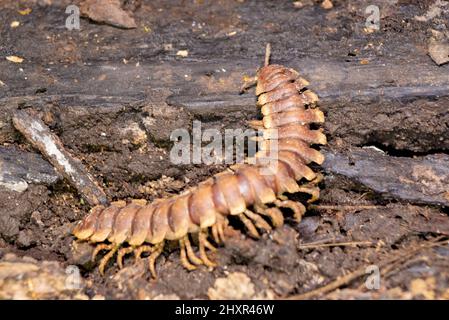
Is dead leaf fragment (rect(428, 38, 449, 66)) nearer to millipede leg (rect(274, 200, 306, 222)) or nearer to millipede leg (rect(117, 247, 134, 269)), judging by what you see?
millipede leg (rect(274, 200, 306, 222))

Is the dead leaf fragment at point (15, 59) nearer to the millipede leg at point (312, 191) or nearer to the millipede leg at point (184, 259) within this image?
the millipede leg at point (184, 259)

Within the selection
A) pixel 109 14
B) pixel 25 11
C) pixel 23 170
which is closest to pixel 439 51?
pixel 109 14

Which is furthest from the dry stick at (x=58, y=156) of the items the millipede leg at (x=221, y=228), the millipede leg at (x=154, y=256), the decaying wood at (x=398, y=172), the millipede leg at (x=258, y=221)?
the decaying wood at (x=398, y=172)

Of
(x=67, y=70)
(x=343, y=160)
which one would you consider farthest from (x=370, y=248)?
(x=67, y=70)

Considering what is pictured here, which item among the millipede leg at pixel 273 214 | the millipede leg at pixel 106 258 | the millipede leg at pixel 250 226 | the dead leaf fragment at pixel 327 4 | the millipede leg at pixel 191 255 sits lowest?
the millipede leg at pixel 106 258

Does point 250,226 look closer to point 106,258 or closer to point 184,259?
point 184,259

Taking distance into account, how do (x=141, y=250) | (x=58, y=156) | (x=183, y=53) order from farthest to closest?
(x=183, y=53) < (x=58, y=156) < (x=141, y=250)

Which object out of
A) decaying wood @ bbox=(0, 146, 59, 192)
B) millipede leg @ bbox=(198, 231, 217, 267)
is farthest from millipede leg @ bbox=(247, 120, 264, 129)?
decaying wood @ bbox=(0, 146, 59, 192)
